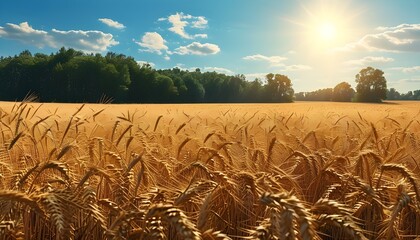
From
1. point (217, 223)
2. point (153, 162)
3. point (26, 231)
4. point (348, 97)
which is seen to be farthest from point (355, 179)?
point (348, 97)

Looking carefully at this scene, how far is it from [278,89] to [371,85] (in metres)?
17.7

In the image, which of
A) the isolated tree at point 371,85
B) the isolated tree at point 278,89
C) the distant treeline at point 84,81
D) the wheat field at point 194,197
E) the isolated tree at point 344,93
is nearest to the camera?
the wheat field at point 194,197

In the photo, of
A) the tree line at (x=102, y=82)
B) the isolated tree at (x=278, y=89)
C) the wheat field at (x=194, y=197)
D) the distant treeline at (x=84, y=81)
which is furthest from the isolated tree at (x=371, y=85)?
the wheat field at (x=194, y=197)

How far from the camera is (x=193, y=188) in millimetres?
1615

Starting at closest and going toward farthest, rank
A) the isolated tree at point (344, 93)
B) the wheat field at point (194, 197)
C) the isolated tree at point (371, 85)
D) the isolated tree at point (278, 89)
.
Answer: the wheat field at point (194, 197) < the isolated tree at point (371, 85) < the isolated tree at point (278, 89) < the isolated tree at point (344, 93)

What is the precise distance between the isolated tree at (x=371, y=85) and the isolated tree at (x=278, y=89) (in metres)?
13.4

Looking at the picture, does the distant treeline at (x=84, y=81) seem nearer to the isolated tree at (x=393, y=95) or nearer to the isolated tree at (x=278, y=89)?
the isolated tree at (x=278, y=89)

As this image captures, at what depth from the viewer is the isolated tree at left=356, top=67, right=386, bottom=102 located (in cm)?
6800

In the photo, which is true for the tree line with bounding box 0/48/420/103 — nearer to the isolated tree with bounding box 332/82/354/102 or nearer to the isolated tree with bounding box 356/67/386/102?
the isolated tree with bounding box 356/67/386/102

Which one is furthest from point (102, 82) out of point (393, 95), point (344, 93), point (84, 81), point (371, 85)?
point (393, 95)

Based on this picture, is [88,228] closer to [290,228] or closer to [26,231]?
[26,231]

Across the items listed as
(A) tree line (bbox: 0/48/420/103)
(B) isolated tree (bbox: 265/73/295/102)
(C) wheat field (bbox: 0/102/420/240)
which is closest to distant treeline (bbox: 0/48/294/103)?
(A) tree line (bbox: 0/48/420/103)

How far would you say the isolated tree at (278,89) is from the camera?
77000 millimetres

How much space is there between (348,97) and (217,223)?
88.8 meters
